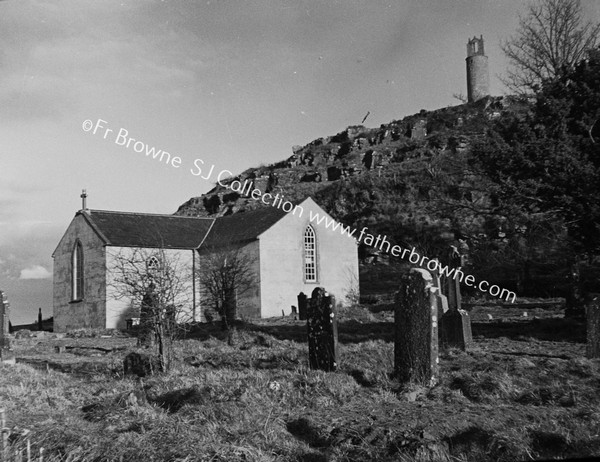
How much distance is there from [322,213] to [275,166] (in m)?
56.5

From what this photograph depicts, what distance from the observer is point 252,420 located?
7.60 metres

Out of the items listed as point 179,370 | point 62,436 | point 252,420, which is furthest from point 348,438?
point 179,370

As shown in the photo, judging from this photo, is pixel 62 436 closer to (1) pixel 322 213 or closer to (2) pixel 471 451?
(2) pixel 471 451

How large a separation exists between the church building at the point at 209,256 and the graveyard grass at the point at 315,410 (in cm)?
2117

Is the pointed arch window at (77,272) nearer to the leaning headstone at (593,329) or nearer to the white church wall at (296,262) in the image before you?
the white church wall at (296,262)

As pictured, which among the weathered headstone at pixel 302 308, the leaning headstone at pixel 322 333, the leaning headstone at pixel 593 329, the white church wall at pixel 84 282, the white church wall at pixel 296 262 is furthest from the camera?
the white church wall at pixel 84 282

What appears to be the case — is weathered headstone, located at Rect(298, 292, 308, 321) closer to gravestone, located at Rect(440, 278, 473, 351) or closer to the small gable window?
the small gable window

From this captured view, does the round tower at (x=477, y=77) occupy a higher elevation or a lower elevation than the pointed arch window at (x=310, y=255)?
higher

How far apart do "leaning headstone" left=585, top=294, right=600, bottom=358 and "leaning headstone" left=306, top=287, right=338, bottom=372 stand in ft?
17.2

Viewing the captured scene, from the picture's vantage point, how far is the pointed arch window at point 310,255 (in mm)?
36938

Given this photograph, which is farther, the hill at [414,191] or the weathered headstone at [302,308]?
the hill at [414,191]

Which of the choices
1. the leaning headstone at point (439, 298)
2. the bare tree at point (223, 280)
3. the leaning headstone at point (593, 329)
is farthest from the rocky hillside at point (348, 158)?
the leaning headstone at point (593, 329)

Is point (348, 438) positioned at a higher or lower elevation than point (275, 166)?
lower

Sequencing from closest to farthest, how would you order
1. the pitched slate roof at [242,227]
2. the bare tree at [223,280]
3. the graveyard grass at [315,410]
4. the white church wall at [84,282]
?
the graveyard grass at [315,410]
the bare tree at [223,280]
the white church wall at [84,282]
the pitched slate roof at [242,227]
